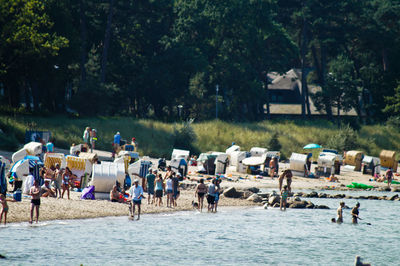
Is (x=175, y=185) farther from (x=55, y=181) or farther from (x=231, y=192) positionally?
(x=231, y=192)

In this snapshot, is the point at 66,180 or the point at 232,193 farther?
the point at 232,193

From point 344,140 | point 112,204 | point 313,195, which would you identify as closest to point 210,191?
point 112,204

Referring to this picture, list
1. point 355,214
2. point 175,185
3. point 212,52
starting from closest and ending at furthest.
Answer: point 175,185, point 355,214, point 212,52

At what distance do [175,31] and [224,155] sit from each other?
91.9 feet

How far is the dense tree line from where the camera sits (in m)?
65.8

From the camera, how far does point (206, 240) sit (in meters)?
27.5

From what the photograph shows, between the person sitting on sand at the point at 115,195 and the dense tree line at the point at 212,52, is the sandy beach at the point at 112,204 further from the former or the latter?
the dense tree line at the point at 212,52

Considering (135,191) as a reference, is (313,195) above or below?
below

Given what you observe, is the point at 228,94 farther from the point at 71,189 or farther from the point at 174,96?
the point at 71,189

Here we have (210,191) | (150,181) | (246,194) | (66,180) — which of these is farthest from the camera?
(246,194)

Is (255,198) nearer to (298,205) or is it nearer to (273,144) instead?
(298,205)

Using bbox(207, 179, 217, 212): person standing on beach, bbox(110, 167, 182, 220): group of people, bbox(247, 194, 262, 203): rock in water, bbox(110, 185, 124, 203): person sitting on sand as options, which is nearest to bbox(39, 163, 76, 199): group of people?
bbox(110, 185, 124, 203): person sitting on sand

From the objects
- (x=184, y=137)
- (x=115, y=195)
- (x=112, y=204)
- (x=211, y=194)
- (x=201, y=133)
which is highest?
(x=201, y=133)

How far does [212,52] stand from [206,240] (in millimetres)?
46646
